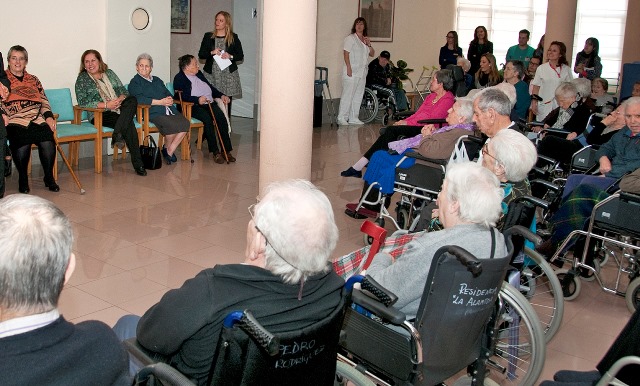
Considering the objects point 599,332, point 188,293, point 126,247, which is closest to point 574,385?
point 188,293

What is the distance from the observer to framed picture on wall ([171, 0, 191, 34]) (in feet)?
→ 37.6

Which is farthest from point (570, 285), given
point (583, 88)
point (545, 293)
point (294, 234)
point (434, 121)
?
point (294, 234)

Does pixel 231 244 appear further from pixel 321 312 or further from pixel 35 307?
pixel 35 307

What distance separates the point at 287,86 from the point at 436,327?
11.3ft

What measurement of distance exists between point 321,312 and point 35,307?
0.81 meters

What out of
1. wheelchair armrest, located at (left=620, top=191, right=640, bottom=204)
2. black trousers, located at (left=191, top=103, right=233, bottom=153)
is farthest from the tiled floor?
wheelchair armrest, located at (left=620, top=191, right=640, bottom=204)

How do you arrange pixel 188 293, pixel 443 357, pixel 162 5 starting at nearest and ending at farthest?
pixel 188 293 < pixel 443 357 < pixel 162 5

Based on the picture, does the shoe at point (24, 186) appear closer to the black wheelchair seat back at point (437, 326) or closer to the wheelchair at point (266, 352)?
the black wheelchair seat back at point (437, 326)

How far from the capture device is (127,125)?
310 inches

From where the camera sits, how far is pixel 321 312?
88.3 inches

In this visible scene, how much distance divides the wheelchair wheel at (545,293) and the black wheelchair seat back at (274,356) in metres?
1.90

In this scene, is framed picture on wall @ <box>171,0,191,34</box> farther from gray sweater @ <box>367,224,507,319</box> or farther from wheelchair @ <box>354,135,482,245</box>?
gray sweater @ <box>367,224,507,319</box>

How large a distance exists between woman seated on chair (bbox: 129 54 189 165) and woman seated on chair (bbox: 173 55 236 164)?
1.00 ft

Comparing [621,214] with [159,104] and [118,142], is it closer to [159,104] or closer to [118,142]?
[118,142]
